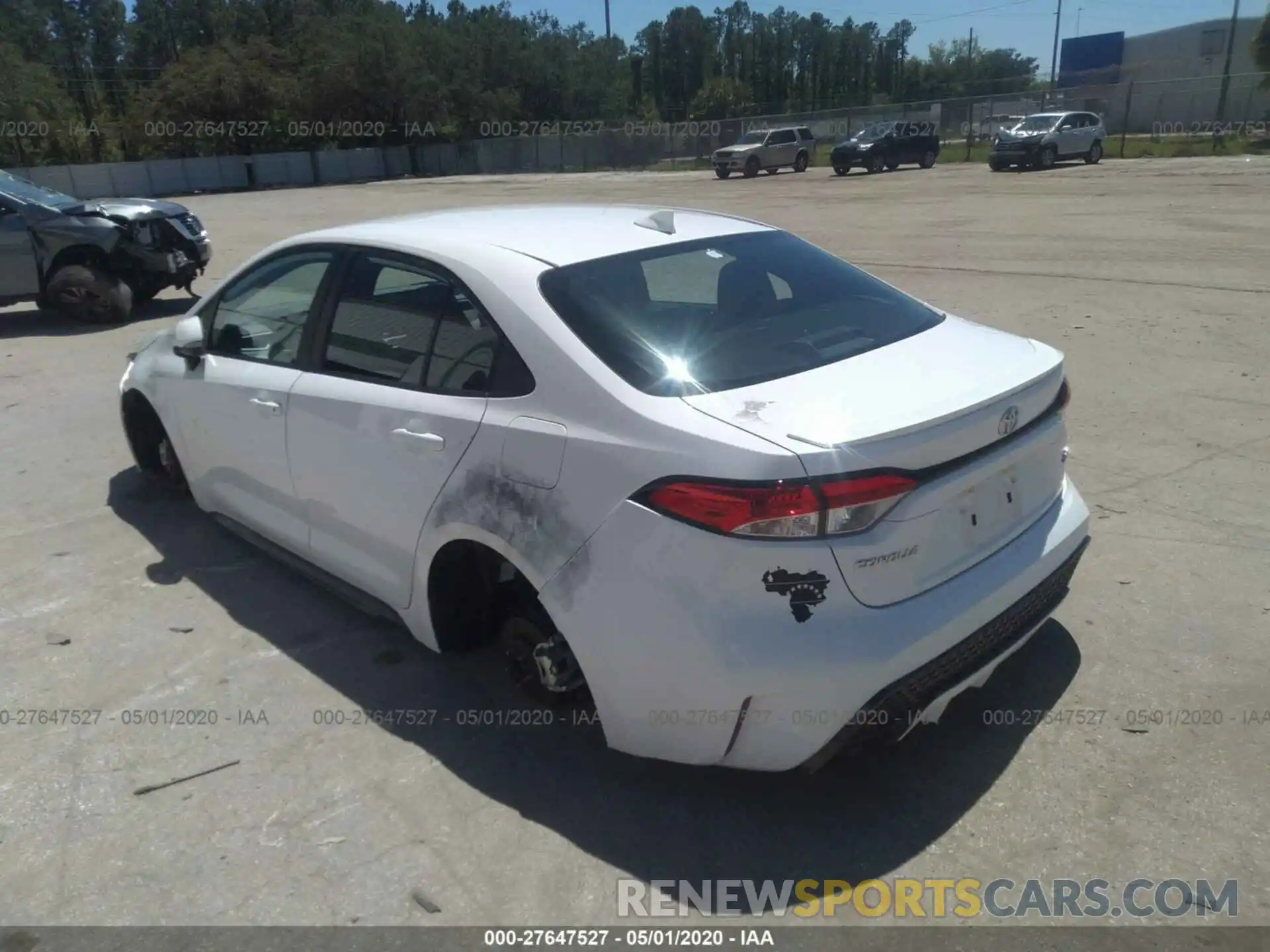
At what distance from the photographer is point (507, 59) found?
7075 centimetres

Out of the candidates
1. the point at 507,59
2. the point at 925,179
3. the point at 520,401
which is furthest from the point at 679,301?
the point at 507,59

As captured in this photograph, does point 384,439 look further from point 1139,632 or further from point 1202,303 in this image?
point 1202,303

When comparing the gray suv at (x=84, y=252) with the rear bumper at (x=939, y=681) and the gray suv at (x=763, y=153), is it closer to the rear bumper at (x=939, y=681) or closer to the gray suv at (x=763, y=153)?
the rear bumper at (x=939, y=681)

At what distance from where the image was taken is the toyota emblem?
2.93m

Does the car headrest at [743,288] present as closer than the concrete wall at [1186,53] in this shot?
Yes

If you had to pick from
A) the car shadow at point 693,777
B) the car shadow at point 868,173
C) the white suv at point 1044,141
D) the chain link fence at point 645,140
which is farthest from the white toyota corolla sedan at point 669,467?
the chain link fence at point 645,140

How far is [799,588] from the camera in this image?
2.54 metres

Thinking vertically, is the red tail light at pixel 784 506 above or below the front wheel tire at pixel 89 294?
above

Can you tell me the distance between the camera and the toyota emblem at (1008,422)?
9.60ft

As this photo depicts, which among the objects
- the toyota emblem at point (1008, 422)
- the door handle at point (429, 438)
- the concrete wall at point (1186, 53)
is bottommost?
the door handle at point (429, 438)

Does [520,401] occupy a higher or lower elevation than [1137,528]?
higher

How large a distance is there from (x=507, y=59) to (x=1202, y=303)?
6876 centimetres
